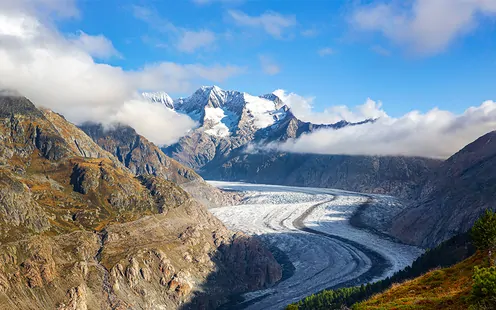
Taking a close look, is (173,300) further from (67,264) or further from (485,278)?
(485,278)

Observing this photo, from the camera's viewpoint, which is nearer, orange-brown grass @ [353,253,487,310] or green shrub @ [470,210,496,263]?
orange-brown grass @ [353,253,487,310]

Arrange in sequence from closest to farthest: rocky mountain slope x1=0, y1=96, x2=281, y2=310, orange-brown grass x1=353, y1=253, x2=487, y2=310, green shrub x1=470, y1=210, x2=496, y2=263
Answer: orange-brown grass x1=353, y1=253, x2=487, y2=310 → green shrub x1=470, y1=210, x2=496, y2=263 → rocky mountain slope x1=0, y1=96, x2=281, y2=310

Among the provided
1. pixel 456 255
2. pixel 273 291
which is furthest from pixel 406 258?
pixel 273 291

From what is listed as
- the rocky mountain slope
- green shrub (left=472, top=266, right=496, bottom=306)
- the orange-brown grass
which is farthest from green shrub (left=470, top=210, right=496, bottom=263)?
the rocky mountain slope

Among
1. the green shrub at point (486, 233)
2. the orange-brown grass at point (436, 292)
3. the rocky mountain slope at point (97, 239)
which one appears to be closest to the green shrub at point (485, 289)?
the orange-brown grass at point (436, 292)

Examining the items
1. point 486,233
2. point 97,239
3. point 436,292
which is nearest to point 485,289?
point 436,292

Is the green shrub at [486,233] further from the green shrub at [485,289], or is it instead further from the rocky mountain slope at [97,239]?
the rocky mountain slope at [97,239]

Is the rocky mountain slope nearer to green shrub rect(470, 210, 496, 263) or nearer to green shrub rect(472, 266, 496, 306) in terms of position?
green shrub rect(472, 266, 496, 306)
